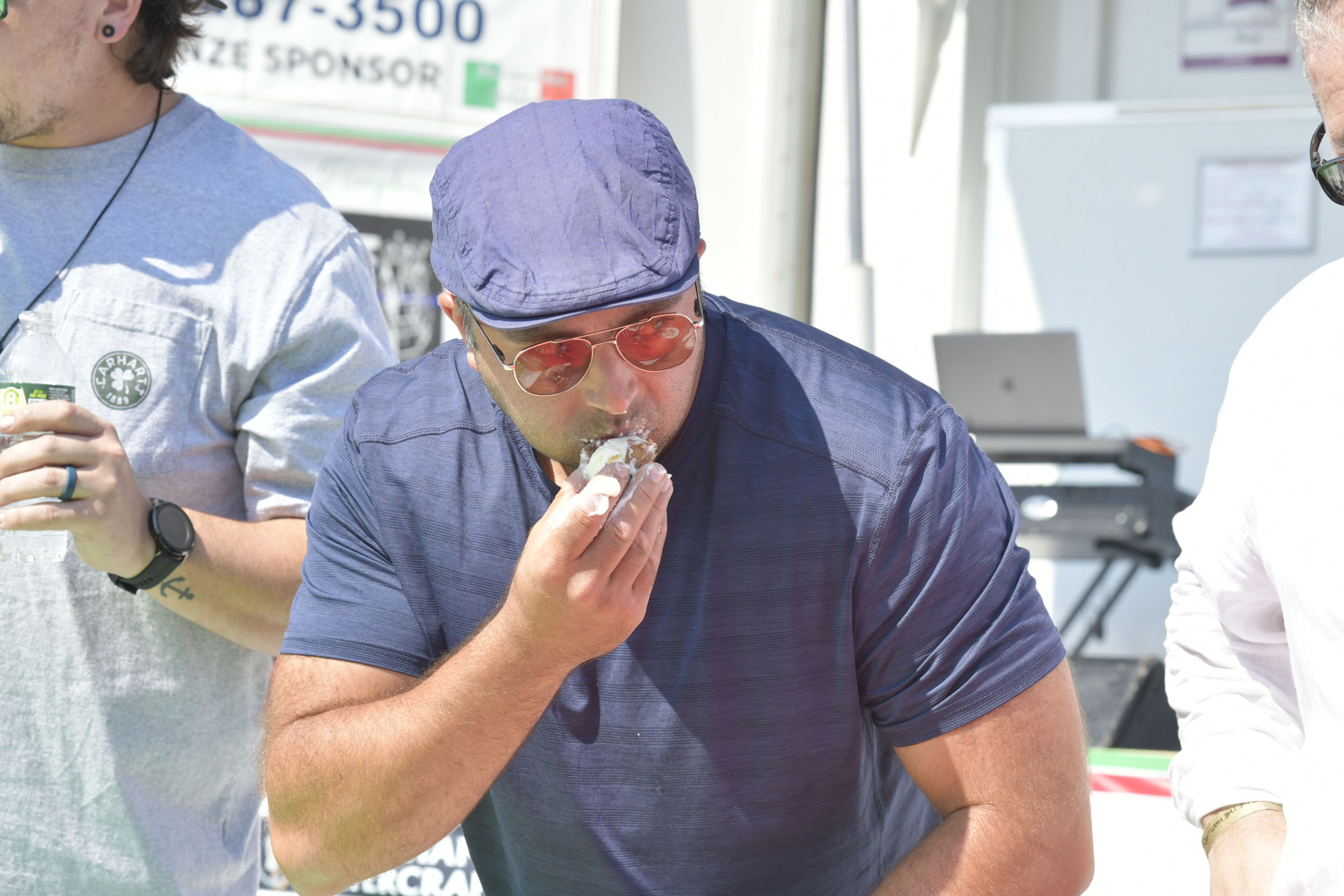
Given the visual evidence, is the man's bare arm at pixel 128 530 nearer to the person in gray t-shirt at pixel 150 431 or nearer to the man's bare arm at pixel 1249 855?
the person in gray t-shirt at pixel 150 431

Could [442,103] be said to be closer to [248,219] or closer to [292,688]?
[248,219]

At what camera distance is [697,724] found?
1418 mm

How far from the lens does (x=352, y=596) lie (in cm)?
146

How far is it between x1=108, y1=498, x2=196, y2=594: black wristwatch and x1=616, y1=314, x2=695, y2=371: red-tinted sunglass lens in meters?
0.69

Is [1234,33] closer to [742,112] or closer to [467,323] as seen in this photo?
[742,112]

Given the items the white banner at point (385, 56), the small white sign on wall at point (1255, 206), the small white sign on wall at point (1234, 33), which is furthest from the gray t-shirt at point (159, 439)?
the small white sign on wall at point (1234, 33)

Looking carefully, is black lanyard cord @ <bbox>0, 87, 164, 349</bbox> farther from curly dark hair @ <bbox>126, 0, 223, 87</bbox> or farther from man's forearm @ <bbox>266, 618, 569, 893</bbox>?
man's forearm @ <bbox>266, 618, 569, 893</bbox>

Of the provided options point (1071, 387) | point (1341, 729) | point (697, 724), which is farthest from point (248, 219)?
point (1071, 387)

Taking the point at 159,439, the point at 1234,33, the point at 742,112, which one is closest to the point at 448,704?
the point at 159,439

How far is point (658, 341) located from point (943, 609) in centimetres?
41

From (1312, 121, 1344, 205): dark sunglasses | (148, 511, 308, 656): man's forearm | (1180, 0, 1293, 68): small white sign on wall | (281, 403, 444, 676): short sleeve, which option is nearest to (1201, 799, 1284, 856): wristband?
(1312, 121, 1344, 205): dark sunglasses

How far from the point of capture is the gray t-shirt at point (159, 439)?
1.72 m

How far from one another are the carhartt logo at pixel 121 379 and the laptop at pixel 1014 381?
3874 millimetres

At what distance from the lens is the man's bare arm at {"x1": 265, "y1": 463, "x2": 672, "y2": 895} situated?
1.27m
